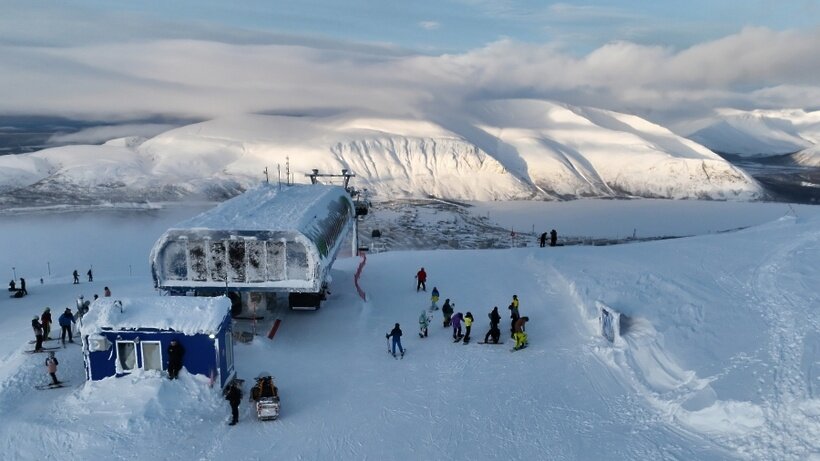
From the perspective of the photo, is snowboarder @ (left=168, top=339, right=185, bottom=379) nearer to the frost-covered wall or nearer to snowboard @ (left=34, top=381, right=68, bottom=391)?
snowboard @ (left=34, top=381, right=68, bottom=391)

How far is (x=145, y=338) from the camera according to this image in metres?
14.4

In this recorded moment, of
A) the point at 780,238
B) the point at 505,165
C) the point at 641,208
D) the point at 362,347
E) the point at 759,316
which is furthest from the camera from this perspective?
the point at 505,165

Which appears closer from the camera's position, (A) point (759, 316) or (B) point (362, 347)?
(A) point (759, 316)

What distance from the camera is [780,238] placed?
27984 millimetres

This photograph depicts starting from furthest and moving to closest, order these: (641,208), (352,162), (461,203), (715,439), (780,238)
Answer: (352,162) < (461,203) < (641,208) < (780,238) < (715,439)

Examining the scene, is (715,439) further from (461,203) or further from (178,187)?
(178,187)

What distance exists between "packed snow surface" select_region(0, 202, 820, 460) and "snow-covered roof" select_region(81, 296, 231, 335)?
1280mm

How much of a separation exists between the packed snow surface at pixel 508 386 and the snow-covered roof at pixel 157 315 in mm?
1280

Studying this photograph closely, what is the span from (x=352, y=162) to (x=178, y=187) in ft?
129

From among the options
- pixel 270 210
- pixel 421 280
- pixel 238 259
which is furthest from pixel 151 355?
pixel 421 280

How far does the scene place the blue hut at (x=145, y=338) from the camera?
14.3 metres

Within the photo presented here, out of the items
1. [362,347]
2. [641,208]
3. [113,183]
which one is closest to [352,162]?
[113,183]

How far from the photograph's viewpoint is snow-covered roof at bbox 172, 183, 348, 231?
67.8 feet

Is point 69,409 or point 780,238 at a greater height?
point 780,238
